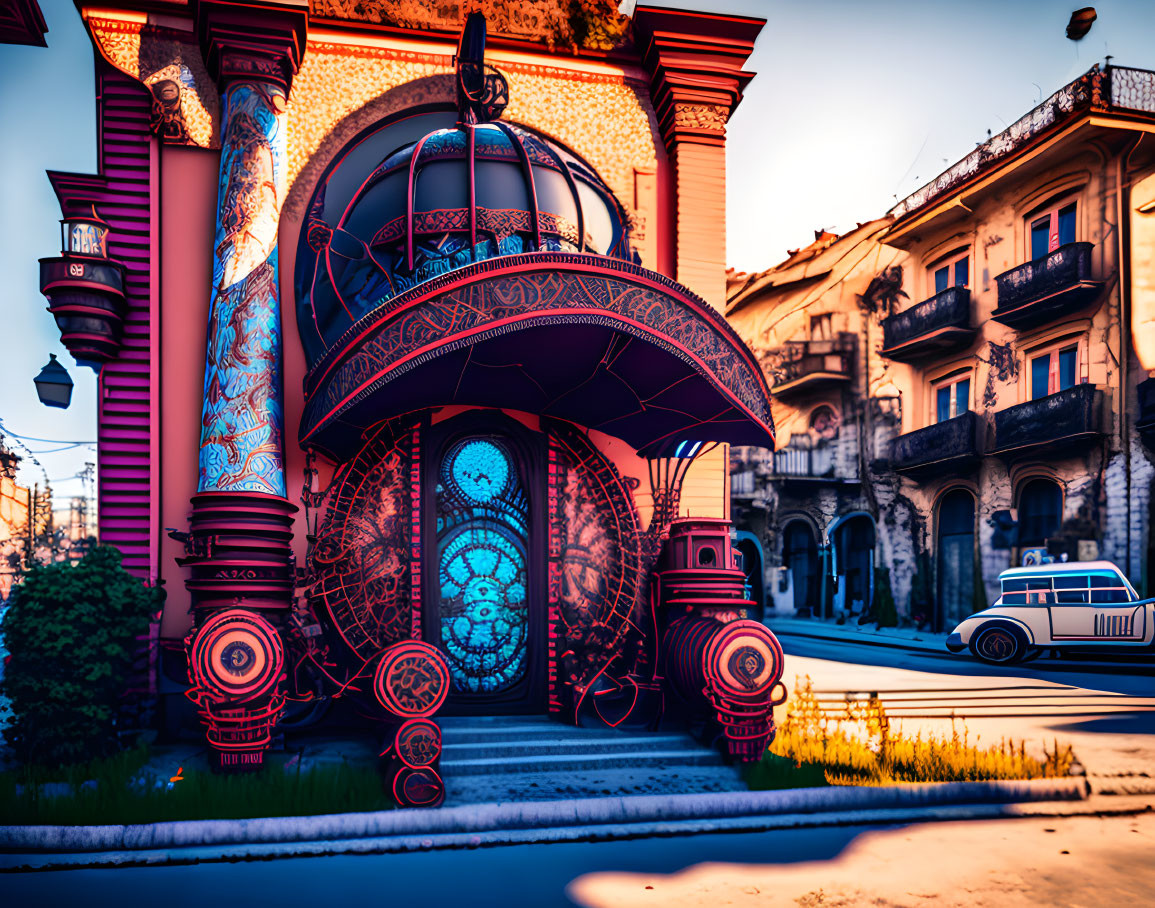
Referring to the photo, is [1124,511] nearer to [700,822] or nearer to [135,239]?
[700,822]

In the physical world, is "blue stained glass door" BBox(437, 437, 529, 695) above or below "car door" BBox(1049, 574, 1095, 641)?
above

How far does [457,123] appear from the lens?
10.2m

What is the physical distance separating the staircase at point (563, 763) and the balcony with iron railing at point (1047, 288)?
20.0 meters

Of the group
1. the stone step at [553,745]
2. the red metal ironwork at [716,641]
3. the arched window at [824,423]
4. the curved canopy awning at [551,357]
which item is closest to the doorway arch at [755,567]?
the arched window at [824,423]

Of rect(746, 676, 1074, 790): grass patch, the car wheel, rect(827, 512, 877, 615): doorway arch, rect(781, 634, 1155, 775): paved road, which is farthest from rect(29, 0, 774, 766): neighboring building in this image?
rect(827, 512, 877, 615): doorway arch

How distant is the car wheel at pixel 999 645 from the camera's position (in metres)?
17.4

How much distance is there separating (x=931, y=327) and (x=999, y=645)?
44.3 ft

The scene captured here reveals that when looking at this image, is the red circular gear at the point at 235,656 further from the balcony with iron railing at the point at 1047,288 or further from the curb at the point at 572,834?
the balcony with iron railing at the point at 1047,288

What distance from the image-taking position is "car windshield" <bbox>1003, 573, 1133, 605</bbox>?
16297 millimetres

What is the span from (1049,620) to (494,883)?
15310 millimetres

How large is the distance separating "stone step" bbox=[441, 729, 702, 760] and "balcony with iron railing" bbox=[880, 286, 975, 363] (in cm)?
2262

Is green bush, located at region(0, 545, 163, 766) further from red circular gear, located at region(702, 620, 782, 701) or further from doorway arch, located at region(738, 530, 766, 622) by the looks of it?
doorway arch, located at region(738, 530, 766, 622)

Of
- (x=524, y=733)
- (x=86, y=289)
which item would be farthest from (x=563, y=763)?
(x=86, y=289)

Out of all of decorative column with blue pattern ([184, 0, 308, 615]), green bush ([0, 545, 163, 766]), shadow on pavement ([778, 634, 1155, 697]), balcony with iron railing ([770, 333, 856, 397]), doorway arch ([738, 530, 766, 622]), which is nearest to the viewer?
green bush ([0, 545, 163, 766])
